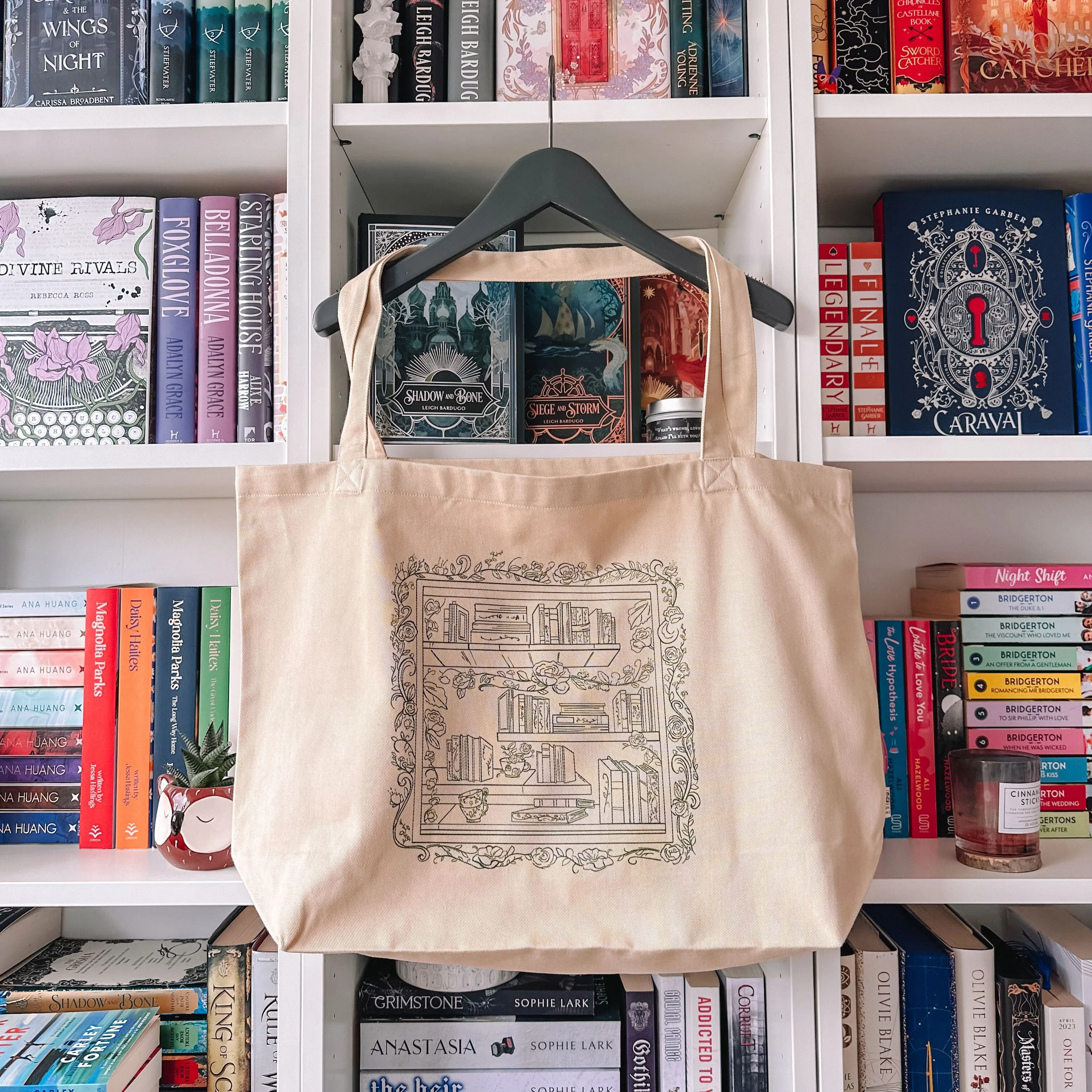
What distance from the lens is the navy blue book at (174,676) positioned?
2.84 feet

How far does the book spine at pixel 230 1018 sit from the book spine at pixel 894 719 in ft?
2.18

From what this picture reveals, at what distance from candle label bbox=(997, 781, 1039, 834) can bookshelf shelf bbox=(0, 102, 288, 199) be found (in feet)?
2.96

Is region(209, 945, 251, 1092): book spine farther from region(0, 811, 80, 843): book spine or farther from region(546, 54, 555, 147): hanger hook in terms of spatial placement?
region(546, 54, 555, 147): hanger hook

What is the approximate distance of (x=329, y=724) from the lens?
2.20ft

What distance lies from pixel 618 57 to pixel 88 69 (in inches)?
20.8

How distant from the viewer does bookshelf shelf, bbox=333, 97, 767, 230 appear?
0.77 meters

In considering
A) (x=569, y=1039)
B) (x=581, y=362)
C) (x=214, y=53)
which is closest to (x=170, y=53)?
(x=214, y=53)

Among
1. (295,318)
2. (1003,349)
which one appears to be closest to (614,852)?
(295,318)

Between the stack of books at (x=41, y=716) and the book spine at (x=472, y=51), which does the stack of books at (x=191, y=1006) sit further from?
the book spine at (x=472, y=51)

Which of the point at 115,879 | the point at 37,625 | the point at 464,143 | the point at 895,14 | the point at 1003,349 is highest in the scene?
the point at 895,14

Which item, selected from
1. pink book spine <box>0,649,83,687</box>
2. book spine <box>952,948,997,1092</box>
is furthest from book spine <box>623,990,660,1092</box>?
pink book spine <box>0,649,83,687</box>

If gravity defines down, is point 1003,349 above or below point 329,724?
above

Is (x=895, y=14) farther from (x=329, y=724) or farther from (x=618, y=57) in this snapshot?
(x=329, y=724)

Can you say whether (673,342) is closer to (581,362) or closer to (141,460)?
(581,362)
